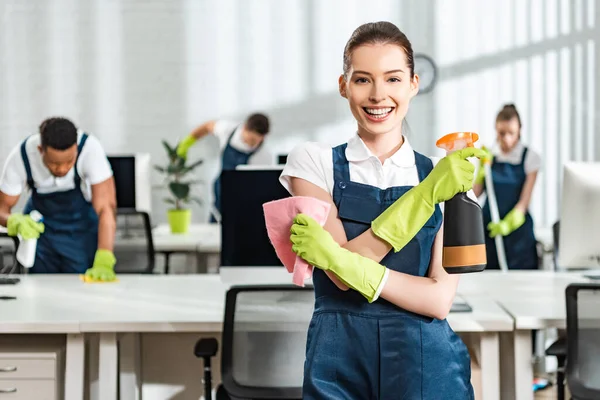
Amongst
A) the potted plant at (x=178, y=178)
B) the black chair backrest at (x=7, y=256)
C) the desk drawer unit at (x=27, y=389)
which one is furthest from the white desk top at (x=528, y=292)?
the potted plant at (x=178, y=178)

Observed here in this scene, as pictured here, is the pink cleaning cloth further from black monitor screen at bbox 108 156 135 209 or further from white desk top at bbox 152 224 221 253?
black monitor screen at bbox 108 156 135 209

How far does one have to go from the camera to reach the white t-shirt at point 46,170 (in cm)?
349

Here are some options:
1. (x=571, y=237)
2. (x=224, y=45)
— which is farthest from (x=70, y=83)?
(x=571, y=237)

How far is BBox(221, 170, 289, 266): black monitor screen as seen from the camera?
2.74 meters

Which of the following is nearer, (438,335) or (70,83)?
(438,335)

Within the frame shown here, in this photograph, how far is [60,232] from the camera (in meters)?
3.66

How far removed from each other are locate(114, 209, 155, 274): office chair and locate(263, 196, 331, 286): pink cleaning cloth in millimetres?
2859

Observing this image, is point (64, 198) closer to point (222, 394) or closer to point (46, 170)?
point (46, 170)

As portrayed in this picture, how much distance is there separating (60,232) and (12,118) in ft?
11.3

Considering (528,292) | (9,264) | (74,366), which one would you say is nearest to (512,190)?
(528,292)

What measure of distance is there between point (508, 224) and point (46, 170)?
2.61 m

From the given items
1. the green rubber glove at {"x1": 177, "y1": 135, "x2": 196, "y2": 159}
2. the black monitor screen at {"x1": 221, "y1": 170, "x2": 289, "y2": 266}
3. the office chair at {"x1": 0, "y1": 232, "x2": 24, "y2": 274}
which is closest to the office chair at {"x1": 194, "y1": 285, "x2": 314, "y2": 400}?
the black monitor screen at {"x1": 221, "y1": 170, "x2": 289, "y2": 266}

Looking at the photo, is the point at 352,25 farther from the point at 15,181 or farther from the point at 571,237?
the point at 571,237

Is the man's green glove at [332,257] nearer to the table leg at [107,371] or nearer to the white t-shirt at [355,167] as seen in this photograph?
the white t-shirt at [355,167]
